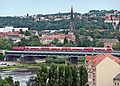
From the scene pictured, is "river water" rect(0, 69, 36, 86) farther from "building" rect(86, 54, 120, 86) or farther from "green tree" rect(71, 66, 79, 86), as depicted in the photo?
"green tree" rect(71, 66, 79, 86)

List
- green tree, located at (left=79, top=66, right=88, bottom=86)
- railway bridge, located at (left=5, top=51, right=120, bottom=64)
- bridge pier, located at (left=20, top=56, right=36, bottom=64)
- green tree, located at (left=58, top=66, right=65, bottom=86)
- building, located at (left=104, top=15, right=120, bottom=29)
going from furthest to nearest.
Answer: building, located at (left=104, top=15, right=120, bottom=29) < bridge pier, located at (left=20, top=56, right=36, bottom=64) < railway bridge, located at (left=5, top=51, right=120, bottom=64) < green tree, located at (left=79, top=66, right=88, bottom=86) < green tree, located at (left=58, top=66, right=65, bottom=86)

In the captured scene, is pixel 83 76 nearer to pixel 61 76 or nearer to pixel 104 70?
pixel 61 76

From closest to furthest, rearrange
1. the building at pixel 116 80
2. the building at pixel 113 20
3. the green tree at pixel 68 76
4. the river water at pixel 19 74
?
the green tree at pixel 68 76, the building at pixel 116 80, the river water at pixel 19 74, the building at pixel 113 20

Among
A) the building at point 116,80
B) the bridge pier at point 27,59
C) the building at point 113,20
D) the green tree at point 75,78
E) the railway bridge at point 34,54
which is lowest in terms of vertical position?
the building at point 113,20

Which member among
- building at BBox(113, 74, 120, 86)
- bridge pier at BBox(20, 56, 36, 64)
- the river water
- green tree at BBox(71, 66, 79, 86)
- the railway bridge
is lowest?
bridge pier at BBox(20, 56, 36, 64)

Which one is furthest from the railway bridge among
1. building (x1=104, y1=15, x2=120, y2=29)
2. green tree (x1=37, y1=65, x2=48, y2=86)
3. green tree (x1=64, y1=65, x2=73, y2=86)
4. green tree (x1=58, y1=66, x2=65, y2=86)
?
building (x1=104, y1=15, x2=120, y2=29)

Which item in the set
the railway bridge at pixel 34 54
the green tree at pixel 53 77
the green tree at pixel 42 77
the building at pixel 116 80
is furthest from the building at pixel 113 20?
the green tree at pixel 42 77

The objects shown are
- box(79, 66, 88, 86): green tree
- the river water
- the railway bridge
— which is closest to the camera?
box(79, 66, 88, 86): green tree

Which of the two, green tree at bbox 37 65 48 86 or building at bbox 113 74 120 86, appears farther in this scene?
building at bbox 113 74 120 86

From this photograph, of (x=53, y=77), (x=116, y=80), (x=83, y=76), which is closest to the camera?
(x=53, y=77)

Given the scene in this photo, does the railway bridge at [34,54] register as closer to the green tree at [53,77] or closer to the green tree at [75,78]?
the green tree at [75,78]

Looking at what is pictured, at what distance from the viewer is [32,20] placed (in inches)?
6624

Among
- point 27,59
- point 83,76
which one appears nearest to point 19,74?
point 27,59

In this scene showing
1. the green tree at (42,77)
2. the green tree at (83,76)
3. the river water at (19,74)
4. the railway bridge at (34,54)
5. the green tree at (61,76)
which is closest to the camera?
the green tree at (42,77)
